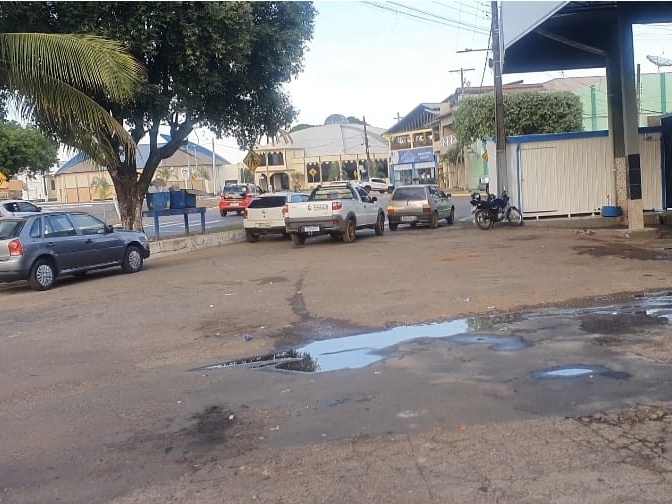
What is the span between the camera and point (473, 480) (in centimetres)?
448

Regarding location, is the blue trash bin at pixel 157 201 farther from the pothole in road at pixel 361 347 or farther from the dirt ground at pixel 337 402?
the pothole in road at pixel 361 347

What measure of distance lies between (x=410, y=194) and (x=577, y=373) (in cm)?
1954

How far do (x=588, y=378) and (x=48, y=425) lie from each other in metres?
4.55

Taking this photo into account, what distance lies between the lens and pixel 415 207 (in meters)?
25.3

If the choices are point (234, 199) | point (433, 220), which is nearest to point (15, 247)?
point (433, 220)

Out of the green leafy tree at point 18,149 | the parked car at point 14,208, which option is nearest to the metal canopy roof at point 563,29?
the parked car at point 14,208

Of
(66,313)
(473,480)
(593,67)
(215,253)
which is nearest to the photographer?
(473,480)

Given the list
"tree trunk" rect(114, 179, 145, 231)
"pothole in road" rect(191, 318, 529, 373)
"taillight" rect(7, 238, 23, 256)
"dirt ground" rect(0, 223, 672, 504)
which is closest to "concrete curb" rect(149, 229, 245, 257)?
"tree trunk" rect(114, 179, 145, 231)

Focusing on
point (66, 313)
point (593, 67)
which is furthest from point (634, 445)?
point (593, 67)

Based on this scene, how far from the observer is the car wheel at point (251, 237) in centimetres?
2462

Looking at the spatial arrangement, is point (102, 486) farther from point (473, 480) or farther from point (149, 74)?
point (149, 74)

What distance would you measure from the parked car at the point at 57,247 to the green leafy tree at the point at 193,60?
2.95 meters

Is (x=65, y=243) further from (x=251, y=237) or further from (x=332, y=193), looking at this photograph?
(x=251, y=237)

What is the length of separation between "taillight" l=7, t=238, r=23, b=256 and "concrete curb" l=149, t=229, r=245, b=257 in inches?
267
